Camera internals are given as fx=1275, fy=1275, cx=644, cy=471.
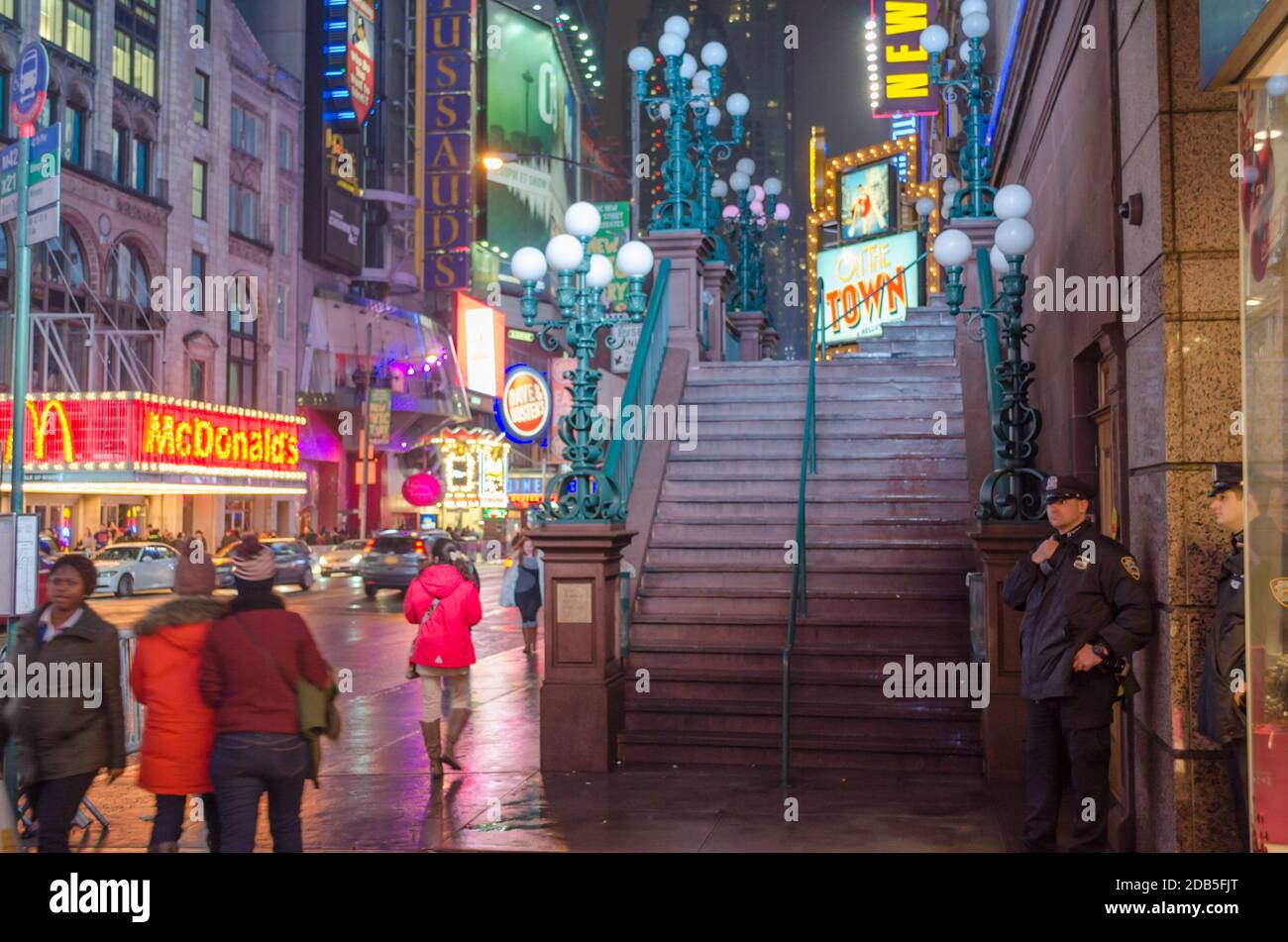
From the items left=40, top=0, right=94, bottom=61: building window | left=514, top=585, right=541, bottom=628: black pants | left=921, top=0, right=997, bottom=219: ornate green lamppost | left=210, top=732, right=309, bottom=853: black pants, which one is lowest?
left=514, top=585, right=541, bottom=628: black pants

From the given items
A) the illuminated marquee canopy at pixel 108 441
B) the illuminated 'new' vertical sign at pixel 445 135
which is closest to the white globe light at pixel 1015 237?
the illuminated marquee canopy at pixel 108 441

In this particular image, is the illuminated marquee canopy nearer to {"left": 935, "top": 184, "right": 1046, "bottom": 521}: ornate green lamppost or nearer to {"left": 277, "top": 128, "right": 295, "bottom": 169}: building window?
{"left": 277, "top": 128, "right": 295, "bottom": 169}: building window

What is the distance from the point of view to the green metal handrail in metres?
13.0

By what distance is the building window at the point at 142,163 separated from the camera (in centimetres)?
4369

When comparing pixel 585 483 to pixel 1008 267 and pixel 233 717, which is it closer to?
pixel 1008 267

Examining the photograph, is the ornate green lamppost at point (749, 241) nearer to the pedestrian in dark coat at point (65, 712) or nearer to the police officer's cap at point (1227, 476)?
the police officer's cap at point (1227, 476)

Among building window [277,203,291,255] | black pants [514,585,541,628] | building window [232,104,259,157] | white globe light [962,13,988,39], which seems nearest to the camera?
white globe light [962,13,988,39]

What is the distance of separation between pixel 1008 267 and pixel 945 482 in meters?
3.82

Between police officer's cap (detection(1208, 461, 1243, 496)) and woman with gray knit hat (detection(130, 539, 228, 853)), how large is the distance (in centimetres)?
460

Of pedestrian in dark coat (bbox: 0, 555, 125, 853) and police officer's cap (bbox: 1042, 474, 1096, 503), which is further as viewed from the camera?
police officer's cap (bbox: 1042, 474, 1096, 503)

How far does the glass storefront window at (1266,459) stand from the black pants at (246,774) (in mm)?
4184

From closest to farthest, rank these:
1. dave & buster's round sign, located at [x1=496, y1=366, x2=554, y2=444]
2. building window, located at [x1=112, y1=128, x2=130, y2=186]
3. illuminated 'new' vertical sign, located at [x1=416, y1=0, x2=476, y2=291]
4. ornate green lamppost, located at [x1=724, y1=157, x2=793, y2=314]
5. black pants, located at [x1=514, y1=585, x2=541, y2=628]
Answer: black pants, located at [x1=514, y1=585, x2=541, y2=628] → ornate green lamppost, located at [x1=724, y1=157, x2=793, y2=314] → dave & buster's round sign, located at [x1=496, y1=366, x2=554, y2=444] → building window, located at [x1=112, y1=128, x2=130, y2=186] → illuminated 'new' vertical sign, located at [x1=416, y1=0, x2=476, y2=291]

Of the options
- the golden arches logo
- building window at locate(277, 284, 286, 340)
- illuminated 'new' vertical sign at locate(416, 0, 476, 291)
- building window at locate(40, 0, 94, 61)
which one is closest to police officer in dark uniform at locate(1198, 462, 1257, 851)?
the golden arches logo
